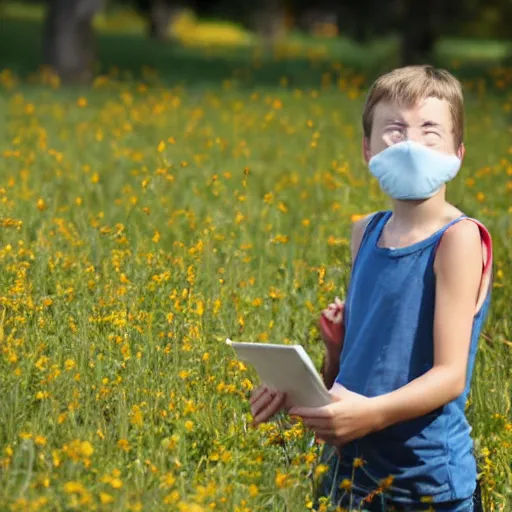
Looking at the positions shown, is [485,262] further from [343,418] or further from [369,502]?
[369,502]

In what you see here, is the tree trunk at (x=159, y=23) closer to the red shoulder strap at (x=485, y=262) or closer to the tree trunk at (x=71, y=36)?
the tree trunk at (x=71, y=36)

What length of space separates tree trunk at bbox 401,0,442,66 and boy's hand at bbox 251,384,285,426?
18.9 metres

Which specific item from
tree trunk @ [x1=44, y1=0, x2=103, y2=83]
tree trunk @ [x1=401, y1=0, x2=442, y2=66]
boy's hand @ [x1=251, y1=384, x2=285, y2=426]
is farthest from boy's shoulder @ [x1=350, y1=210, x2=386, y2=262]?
tree trunk @ [x1=401, y1=0, x2=442, y2=66]

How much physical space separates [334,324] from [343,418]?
1.74 feet

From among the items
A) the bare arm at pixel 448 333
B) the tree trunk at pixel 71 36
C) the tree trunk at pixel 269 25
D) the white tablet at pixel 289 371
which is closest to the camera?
the white tablet at pixel 289 371

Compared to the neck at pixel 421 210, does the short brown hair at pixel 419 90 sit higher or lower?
higher

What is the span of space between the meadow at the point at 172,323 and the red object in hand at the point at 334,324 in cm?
33

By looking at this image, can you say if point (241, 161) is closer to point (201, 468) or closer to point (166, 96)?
point (166, 96)

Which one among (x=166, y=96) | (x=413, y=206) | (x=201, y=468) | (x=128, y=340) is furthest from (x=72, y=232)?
(x=166, y=96)

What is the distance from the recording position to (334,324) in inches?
130

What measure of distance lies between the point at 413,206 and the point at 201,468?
42.0 inches

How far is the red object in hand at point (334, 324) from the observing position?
10.8ft

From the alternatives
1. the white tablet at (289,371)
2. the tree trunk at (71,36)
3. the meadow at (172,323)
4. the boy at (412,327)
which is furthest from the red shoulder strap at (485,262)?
the tree trunk at (71,36)

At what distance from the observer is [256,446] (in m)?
3.38
